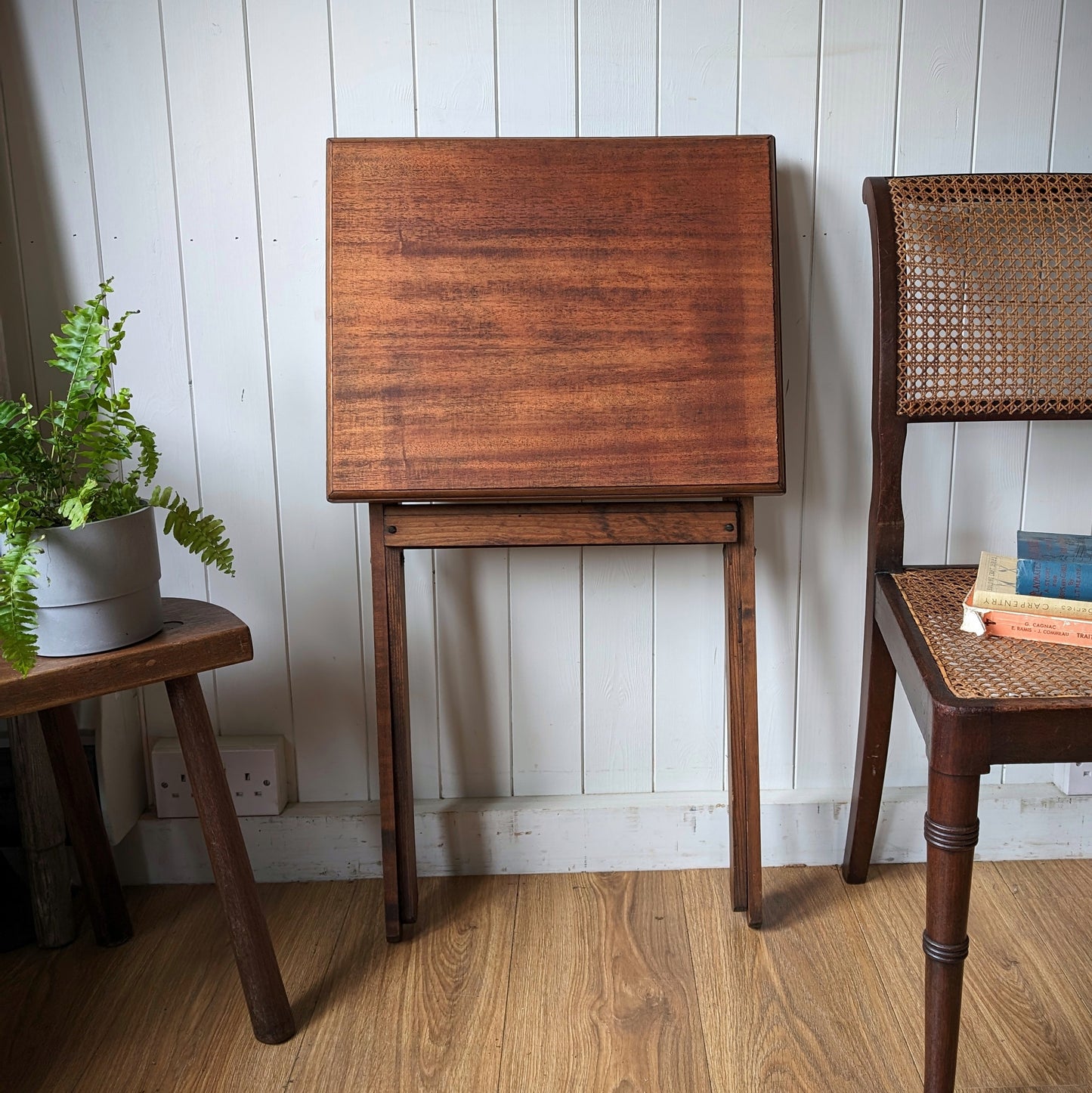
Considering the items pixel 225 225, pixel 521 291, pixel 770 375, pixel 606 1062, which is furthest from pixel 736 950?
pixel 225 225

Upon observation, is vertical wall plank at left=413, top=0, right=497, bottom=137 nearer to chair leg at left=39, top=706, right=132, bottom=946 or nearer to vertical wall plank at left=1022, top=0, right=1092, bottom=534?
vertical wall plank at left=1022, top=0, right=1092, bottom=534

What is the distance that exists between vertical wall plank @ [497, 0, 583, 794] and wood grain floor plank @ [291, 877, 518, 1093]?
226 mm

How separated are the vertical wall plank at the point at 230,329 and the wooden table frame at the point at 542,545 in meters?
0.27

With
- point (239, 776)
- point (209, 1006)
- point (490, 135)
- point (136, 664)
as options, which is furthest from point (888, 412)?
point (209, 1006)

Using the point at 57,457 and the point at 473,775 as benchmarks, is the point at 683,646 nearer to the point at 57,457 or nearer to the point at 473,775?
the point at 473,775

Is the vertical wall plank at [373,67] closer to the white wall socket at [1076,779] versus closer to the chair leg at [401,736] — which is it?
the chair leg at [401,736]

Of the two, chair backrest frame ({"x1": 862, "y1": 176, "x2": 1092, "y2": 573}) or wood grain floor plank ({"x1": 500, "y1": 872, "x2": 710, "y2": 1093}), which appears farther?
chair backrest frame ({"x1": 862, "y1": 176, "x2": 1092, "y2": 573})

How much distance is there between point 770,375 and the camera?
1350 millimetres

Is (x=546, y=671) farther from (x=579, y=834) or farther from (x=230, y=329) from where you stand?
(x=230, y=329)

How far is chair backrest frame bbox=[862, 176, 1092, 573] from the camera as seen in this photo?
140 cm

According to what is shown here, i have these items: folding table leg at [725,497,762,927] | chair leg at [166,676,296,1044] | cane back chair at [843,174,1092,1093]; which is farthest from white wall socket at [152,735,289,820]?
cane back chair at [843,174,1092,1093]

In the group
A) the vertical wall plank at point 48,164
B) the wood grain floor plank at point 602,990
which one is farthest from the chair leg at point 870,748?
the vertical wall plank at point 48,164

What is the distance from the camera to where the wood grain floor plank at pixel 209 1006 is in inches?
50.1

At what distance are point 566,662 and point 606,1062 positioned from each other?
61 cm
